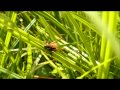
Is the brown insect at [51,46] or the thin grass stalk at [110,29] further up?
the thin grass stalk at [110,29]

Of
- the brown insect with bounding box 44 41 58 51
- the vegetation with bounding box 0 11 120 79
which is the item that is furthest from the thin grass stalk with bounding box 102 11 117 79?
the brown insect with bounding box 44 41 58 51

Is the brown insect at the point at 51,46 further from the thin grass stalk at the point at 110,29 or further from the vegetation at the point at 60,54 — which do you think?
the thin grass stalk at the point at 110,29

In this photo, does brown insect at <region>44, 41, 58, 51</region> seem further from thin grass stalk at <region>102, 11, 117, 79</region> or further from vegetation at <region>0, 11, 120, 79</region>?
thin grass stalk at <region>102, 11, 117, 79</region>

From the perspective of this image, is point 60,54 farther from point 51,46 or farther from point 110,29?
point 110,29

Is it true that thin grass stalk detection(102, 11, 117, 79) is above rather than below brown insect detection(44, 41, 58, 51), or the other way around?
above

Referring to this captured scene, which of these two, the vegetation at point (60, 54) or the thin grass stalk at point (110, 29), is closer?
the thin grass stalk at point (110, 29)

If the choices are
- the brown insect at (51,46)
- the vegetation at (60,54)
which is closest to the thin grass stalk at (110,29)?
the vegetation at (60,54)

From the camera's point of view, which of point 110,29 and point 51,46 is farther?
point 51,46

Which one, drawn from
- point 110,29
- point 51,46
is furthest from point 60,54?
point 110,29
